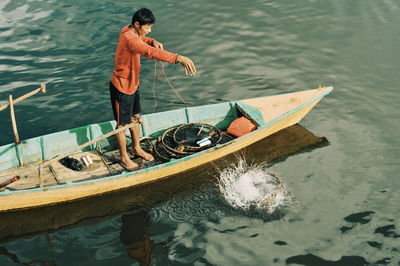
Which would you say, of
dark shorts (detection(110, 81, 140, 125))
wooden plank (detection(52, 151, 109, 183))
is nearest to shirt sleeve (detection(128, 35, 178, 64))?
dark shorts (detection(110, 81, 140, 125))

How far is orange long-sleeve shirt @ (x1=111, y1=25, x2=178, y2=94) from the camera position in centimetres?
737

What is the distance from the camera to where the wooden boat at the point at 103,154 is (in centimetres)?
854

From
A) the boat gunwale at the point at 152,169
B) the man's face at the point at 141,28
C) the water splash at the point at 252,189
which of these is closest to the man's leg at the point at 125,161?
the boat gunwale at the point at 152,169

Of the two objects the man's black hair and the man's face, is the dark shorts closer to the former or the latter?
the man's face

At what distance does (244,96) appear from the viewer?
40.4 feet

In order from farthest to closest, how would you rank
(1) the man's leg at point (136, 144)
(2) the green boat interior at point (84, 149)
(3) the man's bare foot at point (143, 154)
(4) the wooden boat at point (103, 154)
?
(3) the man's bare foot at point (143, 154) → (1) the man's leg at point (136, 144) → (2) the green boat interior at point (84, 149) → (4) the wooden boat at point (103, 154)

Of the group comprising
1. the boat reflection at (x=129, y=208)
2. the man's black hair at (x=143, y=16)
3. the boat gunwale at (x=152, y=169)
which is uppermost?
the man's black hair at (x=143, y=16)

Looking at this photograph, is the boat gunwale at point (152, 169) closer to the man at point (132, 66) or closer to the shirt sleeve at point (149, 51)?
the man at point (132, 66)

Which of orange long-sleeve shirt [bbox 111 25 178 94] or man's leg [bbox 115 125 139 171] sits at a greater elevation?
orange long-sleeve shirt [bbox 111 25 178 94]

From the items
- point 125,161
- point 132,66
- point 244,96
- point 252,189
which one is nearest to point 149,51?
point 132,66

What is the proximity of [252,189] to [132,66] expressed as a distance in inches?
136

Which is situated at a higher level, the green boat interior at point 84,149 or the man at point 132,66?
the man at point 132,66

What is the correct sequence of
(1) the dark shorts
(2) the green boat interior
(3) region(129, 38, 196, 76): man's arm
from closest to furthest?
(3) region(129, 38, 196, 76): man's arm
(1) the dark shorts
(2) the green boat interior

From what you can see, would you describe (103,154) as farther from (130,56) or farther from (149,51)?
Answer: (149,51)
